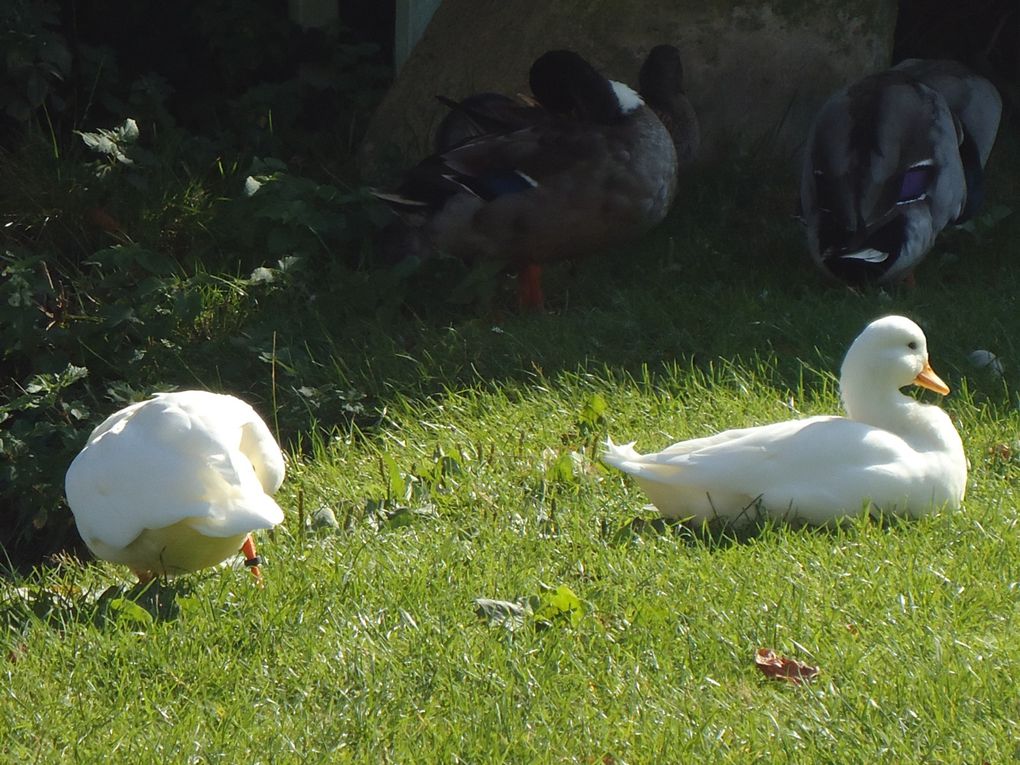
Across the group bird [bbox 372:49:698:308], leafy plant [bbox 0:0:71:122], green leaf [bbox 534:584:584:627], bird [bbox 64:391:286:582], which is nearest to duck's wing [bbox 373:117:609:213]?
bird [bbox 372:49:698:308]

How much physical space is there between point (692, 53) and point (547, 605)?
476 centimetres

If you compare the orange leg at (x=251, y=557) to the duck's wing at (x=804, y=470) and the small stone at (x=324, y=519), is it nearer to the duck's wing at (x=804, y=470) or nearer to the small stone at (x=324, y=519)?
the small stone at (x=324, y=519)

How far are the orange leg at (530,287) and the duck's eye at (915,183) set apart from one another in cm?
160

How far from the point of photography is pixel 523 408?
5000 mm

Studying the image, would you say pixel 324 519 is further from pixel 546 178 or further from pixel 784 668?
pixel 546 178

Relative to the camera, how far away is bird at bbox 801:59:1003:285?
6156 millimetres

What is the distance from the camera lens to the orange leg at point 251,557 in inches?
146

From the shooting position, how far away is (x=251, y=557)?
150 inches

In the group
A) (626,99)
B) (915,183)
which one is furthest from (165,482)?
(915,183)

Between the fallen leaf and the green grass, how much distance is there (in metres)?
0.03

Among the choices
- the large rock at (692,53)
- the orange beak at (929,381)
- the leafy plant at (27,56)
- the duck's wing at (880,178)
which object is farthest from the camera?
the large rock at (692,53)

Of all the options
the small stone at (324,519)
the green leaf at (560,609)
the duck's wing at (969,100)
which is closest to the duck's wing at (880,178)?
the duck's wing at (969,100)

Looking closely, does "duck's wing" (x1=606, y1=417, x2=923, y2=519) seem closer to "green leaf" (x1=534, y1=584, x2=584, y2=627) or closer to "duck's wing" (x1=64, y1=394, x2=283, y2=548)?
"green leaf" (x1=534, y1=584, x2=584, y2=627)

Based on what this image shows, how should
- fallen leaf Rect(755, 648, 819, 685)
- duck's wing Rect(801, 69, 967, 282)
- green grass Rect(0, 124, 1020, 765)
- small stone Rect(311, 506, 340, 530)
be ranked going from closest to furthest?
green grass Rect(0, 124, 1020, 765) → fallen leaf Rect(755, 648, 819, 685) → small stone Rect(311, 506, 340, 530) → duck's wing Rect(801, 69, 967, 282)
